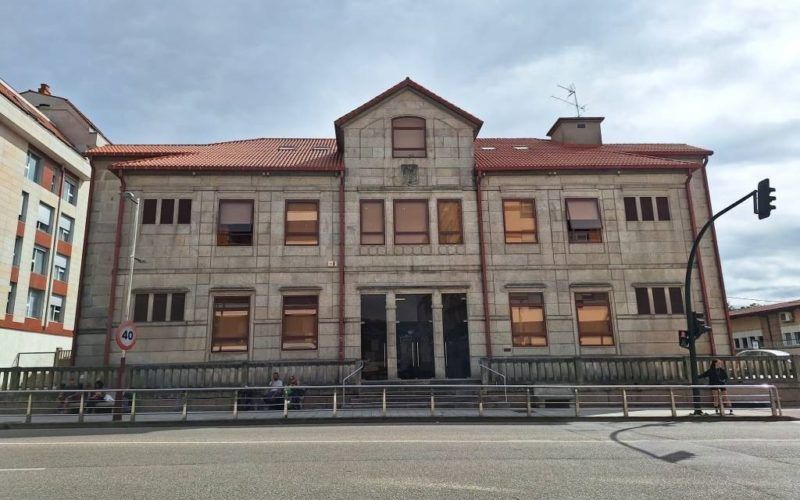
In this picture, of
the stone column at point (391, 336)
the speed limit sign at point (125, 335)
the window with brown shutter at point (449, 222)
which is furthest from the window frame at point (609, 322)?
the speed limit sign at point (125, 335)

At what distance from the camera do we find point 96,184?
2239cm

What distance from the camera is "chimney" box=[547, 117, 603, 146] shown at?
92.0 feet

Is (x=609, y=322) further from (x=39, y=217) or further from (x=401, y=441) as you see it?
(x=39, y=217)

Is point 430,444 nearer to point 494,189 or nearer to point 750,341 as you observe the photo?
point 494,189

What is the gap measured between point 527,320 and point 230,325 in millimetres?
11957

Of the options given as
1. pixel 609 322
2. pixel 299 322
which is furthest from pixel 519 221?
pixel 299 322

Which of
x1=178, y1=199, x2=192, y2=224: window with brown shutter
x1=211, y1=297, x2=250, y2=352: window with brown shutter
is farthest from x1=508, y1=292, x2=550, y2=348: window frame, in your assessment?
x1=178, y1=199, x2=192, y2=224: window with brown shutter

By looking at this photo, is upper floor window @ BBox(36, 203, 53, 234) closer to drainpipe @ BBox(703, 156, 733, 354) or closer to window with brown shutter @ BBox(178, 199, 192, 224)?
window with brown shutter @ BBox(178, 199, 192, 224)

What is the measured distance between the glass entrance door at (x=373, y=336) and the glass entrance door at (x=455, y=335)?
8.17ft

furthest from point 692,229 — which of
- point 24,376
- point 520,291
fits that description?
point 24,376

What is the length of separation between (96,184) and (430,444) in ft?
65.0

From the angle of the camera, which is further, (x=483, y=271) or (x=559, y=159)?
(x=559, y=159)

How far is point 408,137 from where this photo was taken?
74.9 feet

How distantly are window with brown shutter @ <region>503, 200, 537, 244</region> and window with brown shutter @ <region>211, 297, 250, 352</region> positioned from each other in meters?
11.2
